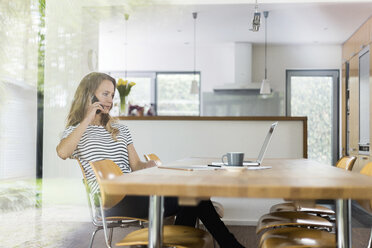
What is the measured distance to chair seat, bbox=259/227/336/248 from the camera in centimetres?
157

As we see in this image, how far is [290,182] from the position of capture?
4.05 feet

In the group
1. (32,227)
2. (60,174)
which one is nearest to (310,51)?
(60,174)

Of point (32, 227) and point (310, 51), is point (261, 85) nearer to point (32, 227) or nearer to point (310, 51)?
point (310, 51)

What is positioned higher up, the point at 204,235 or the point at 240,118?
the point at 240,118

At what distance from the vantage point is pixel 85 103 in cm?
278

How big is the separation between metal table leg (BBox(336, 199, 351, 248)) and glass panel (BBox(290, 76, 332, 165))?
A: 255 inches

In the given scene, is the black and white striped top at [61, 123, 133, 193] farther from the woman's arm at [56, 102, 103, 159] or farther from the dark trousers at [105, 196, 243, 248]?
the dark trousers at [105, 196, 243, 248]

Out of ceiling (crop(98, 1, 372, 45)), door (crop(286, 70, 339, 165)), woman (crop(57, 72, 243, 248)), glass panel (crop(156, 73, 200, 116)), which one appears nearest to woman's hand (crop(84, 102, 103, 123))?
woman (crop(57, 72, 243, 248))

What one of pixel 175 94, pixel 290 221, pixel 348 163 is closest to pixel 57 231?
pixel 290 221

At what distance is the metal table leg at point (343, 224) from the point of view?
133 cm

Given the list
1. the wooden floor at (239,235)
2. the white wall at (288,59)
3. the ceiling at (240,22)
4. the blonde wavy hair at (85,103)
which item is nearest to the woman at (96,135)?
the blonde wavy hair at (85,103)

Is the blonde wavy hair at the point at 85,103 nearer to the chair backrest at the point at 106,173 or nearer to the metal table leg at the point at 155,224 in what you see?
the chair backrest at the point at 106,173

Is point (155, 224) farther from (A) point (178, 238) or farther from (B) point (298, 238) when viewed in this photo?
(B) point (298, 238)

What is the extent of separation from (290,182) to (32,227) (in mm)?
2532
